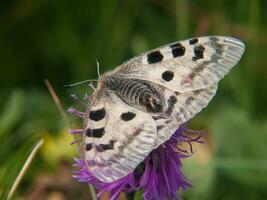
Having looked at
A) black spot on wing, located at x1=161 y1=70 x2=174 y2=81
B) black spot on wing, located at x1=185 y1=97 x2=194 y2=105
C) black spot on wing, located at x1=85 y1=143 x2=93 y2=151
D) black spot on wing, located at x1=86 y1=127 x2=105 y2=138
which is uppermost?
black spot on wing, located at x1=86 y1=127 x2=105 y2=138

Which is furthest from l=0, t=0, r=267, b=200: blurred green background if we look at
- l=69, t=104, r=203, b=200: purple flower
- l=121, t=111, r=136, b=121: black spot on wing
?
l=121, t=111, r=136, b=121: black spot on wing

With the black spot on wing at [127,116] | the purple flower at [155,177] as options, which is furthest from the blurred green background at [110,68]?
the black spot on wing at [127,116]

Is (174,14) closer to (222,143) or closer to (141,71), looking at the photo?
(222,143)

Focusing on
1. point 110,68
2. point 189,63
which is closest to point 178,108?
point 189,63

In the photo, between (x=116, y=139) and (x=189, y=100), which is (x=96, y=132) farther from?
(x=189, y=100)

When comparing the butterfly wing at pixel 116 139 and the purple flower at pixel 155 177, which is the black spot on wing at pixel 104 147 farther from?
the purple flower at pixel 155 177

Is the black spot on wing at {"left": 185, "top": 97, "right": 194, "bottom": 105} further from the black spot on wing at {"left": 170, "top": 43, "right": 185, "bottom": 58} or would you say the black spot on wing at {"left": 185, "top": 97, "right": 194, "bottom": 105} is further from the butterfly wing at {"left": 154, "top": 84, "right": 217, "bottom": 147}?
the black spot on wing at {"left": 170, "top": 43, "right": 185, "bottom": 58}
